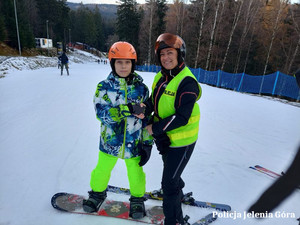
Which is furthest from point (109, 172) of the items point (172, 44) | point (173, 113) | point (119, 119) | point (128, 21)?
point (128, 21)

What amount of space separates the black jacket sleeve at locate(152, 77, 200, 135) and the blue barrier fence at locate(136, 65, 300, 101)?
951 centimetres

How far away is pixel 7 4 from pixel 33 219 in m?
35.2

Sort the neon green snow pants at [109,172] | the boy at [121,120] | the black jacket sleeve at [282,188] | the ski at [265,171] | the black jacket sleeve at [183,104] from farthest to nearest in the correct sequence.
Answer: the ski at [265,171]
the neon green snow pants at [109,172]
the boy at [121,120]
the black jacket sleeve at [183,104]
the black jacket sleeve at [282,188]

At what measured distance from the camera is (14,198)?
225cm

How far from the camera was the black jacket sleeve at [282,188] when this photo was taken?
81 centimetres

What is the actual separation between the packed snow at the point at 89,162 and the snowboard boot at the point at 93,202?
3.5 inches

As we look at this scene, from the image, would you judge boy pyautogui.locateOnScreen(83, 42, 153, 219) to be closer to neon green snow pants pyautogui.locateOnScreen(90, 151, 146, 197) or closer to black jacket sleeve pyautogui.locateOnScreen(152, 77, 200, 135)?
neon green snow pants pyautogui.locateOnScreen(90, 151, 146, 197)

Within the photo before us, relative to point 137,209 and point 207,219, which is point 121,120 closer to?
point 137,209

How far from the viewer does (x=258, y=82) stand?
13930 millimetres

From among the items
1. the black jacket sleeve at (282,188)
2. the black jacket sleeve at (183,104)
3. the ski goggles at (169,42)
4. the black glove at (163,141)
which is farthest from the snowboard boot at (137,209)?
the ski goggles at (169,42)

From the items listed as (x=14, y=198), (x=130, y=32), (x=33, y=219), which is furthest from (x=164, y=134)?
(x=130, y=32)

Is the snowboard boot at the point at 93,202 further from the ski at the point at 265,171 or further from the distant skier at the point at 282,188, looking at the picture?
the ski at the point at 265,171

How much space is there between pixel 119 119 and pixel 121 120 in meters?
0.08

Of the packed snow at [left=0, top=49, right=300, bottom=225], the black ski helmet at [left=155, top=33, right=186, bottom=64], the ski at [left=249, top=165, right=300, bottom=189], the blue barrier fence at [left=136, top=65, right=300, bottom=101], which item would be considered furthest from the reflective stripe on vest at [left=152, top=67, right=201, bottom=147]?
the blue barrier fence at [left=136, top=65, right=300, bottom=101]
